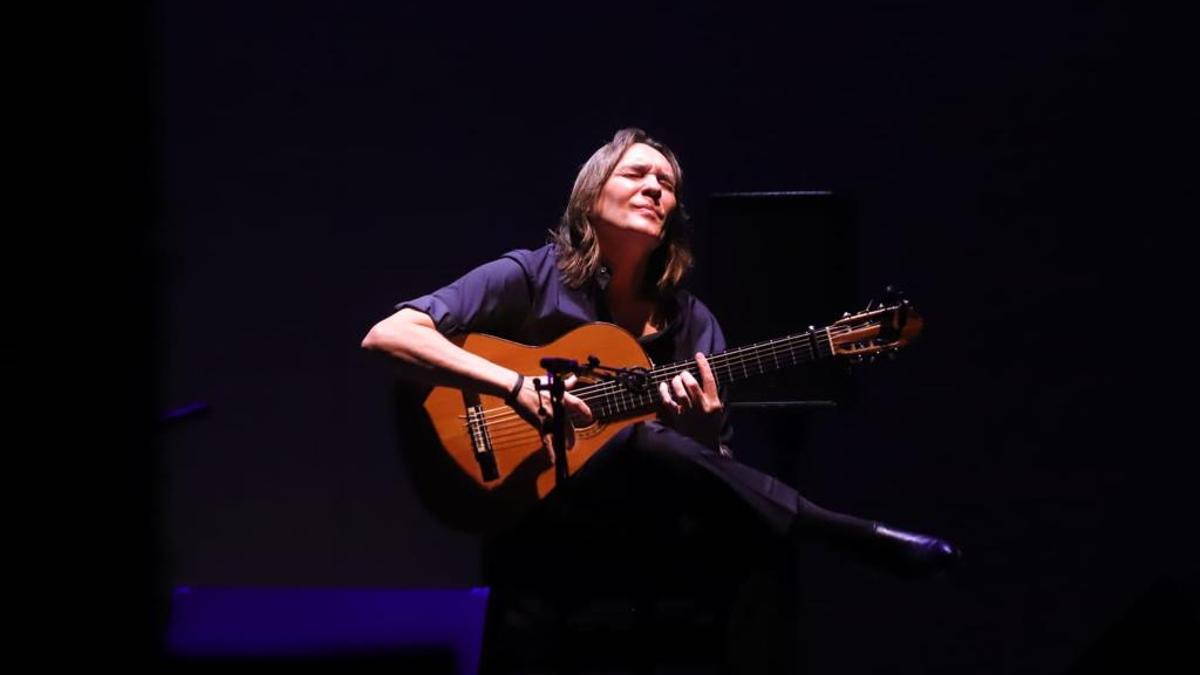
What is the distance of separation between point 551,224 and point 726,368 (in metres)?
0.96

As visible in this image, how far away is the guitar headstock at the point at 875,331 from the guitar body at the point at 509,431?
1.60ft

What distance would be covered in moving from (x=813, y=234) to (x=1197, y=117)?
4.83 feet

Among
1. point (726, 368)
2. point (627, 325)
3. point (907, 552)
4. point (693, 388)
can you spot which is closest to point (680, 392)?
point (693, 388)

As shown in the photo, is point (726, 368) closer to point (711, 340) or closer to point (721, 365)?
point (721, 365)

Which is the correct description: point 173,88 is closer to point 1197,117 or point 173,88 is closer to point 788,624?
point 788,624

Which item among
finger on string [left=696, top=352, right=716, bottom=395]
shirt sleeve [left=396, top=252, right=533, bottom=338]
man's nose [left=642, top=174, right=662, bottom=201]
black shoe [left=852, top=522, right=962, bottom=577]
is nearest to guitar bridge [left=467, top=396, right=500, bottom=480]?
shirt sleeve [left=396, top=252, right=533, bottom=338]

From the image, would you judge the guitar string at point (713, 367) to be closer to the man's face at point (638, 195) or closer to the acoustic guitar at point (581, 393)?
the acoustic guitar at point (581, 393)

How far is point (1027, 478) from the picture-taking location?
3.10 metres

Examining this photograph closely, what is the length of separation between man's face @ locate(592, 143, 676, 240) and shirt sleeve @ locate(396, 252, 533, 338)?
28cm

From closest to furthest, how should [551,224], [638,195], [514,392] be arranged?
1. [514,392]
2. [638,195]
3. [551,224]

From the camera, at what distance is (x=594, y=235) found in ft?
8.57

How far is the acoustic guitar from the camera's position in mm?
2271

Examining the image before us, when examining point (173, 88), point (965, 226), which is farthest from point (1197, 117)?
point (173, 88)

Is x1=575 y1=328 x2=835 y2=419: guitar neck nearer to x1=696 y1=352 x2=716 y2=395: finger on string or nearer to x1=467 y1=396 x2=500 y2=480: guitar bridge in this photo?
x1=696 y1=352 x2=716 y2=395: finger on string
